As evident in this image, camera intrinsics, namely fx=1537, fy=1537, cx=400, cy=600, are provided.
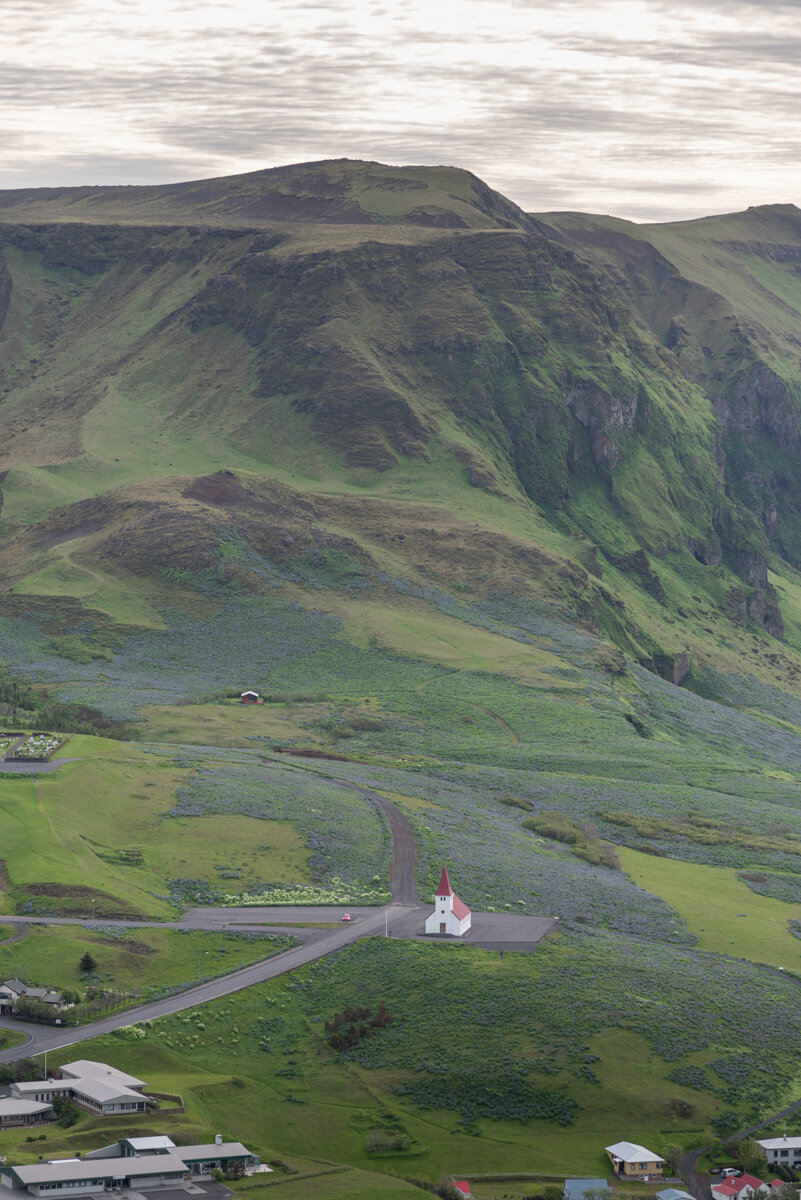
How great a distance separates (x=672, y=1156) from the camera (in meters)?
81.1

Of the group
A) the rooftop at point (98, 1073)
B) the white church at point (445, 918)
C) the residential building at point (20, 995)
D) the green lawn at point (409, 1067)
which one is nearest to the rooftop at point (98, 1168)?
the green lawn at point (409, 1067)

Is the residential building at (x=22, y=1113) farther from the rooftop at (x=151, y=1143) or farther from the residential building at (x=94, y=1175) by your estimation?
the rooftop at (x=151, y=1143)

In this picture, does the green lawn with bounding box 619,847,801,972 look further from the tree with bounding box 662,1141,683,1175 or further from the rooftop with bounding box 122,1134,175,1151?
the rooftop with bounding box 122,1134,175,1151

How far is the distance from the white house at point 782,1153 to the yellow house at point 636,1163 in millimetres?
5838

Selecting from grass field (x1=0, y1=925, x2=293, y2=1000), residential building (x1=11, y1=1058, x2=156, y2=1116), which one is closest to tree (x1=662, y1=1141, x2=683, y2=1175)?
residential building (x1=11, y1=1058, x2=156, y2=1116)

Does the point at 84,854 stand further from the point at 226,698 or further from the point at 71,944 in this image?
the point at 226,698

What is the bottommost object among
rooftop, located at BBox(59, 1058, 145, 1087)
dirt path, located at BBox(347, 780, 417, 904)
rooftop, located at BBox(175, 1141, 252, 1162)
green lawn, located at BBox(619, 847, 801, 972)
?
green lawn, located at BBox(619, 847, 801, 972)

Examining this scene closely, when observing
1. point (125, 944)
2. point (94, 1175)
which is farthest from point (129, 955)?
point (94, 1175)

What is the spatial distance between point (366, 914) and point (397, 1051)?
72.4 feet

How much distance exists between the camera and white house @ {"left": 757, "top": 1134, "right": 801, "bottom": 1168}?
265ft

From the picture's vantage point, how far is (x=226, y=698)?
19725cm

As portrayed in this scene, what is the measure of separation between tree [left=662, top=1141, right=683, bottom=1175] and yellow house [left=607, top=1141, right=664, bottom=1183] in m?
0.65

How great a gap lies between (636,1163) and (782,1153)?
8242 mm

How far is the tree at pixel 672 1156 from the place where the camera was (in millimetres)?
80250
